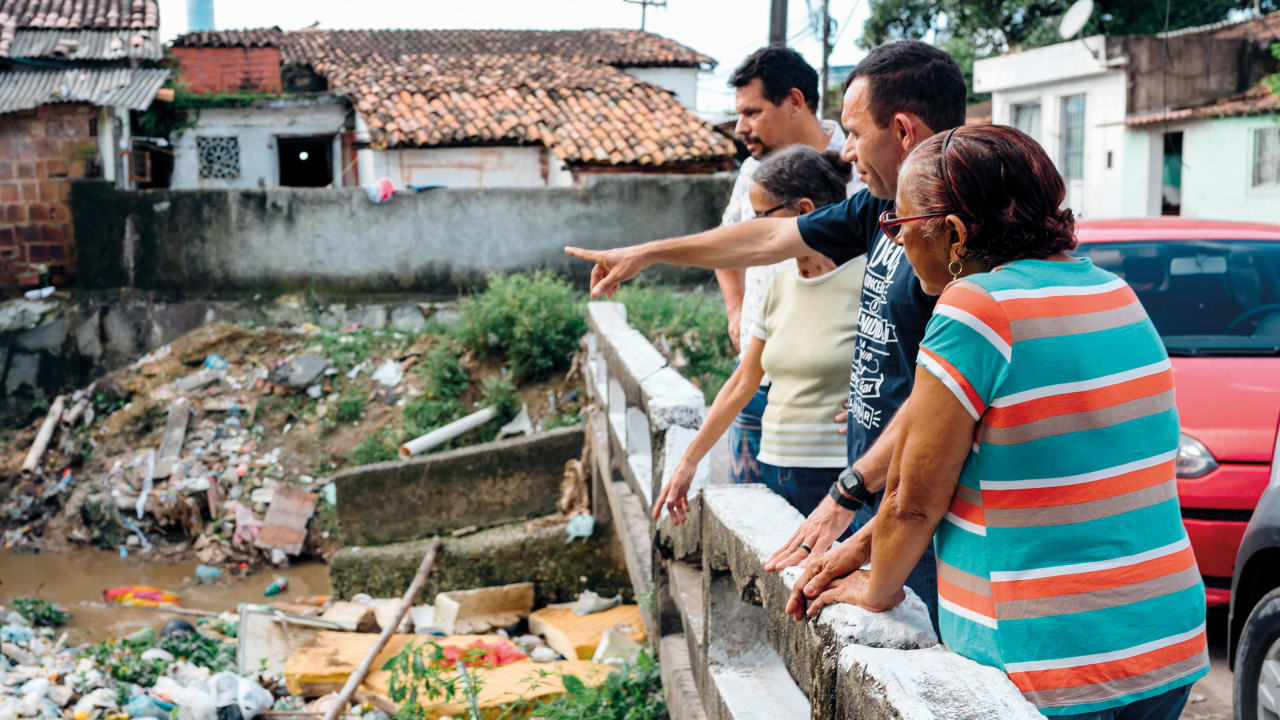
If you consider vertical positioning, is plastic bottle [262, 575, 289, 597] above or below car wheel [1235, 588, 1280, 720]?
below

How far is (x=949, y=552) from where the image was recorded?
162 cm

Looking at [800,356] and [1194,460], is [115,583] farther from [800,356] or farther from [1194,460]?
[1194,460]

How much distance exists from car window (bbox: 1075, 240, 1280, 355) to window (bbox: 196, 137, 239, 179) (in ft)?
52.2

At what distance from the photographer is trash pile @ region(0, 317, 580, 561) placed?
882cm

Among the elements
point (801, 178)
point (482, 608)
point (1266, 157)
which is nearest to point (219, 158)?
point (482, 608)

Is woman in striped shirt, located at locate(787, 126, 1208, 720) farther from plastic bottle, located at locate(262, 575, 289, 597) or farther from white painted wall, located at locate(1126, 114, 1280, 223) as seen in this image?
white painted wall, located at locate(1126, 114, 1280, 223)

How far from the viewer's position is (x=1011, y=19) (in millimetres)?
23047

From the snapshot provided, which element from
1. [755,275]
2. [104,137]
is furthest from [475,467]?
[104,137]

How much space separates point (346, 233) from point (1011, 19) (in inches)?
677

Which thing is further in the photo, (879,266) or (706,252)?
(706,252)

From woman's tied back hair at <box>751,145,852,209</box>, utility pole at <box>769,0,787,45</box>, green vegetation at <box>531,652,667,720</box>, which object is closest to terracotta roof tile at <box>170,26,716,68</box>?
utility pole at <box>769,0,787,45</box>

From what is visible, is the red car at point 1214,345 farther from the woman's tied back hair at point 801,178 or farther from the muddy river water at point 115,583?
the muddy river water at point 115,583

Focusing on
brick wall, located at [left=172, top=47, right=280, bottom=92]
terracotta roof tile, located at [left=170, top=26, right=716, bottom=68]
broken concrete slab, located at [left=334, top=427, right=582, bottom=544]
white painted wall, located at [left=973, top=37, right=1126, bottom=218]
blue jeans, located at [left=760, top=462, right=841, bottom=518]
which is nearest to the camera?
blue jeans, located at [left=760, top=462, right=841, bottom=518]

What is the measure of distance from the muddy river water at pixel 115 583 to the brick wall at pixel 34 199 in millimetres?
3672
